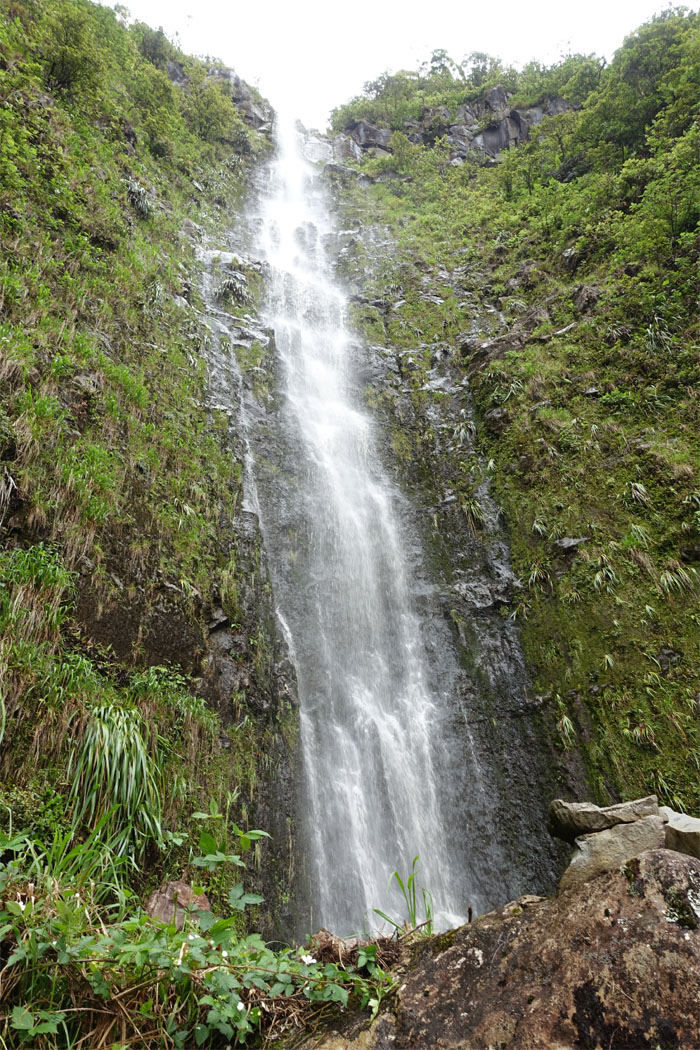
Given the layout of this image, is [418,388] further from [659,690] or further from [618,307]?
[659,690]

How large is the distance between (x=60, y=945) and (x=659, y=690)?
7322mm

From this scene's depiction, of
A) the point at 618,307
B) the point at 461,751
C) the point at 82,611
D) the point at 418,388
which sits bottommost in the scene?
the point at 461,751

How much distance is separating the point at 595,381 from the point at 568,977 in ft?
34.3

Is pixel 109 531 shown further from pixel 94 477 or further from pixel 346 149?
pixel 346 149

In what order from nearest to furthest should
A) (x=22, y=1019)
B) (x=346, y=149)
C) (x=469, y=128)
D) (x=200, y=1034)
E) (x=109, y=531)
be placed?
(x=22, y=1019), (x=200, y=1034), (x=109, y=531), (x=469, y=128), (x=346, y=149)

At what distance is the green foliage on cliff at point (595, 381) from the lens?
7.25 metres

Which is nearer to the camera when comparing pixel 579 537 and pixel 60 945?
pixel 60 945

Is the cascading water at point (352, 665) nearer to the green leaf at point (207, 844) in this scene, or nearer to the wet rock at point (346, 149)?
the green leaf at point (207, 844)

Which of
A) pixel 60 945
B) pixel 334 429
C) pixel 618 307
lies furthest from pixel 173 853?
pixel 618 307

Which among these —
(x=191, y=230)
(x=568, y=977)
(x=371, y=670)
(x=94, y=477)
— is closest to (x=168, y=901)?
(x=568, y=977)

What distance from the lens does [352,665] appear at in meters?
8.42

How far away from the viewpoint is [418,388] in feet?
42.2

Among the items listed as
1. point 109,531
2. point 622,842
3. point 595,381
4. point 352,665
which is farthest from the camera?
point 595,381

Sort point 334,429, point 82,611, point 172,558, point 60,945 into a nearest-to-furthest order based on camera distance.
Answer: point 60,945 → point 82,611 → point 172,558 → point 334,429
